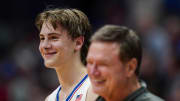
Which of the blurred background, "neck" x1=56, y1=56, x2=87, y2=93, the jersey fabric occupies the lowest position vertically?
the blurred background

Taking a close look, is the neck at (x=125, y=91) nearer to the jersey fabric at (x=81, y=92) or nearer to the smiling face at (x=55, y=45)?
the jersey fabric at (x=81, y=92)

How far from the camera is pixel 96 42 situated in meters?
3.72

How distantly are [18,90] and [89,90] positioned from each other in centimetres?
641

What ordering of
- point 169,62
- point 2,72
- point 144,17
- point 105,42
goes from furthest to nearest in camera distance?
point 2,72 → point 144,17 → point 169,62 → point 105,42

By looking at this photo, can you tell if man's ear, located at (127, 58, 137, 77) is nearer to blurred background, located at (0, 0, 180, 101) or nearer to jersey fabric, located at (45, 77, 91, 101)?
jersey fabric, located at (45, 77, 91, 101)

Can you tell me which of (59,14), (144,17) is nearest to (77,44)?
(59,14)

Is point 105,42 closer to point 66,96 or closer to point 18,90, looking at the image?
point 66,96

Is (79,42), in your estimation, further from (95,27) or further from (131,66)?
(95,27)

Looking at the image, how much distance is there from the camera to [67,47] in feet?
16.4

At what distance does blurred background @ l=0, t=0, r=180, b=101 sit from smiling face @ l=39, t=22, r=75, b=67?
331cm

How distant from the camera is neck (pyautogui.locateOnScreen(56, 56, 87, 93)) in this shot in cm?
510

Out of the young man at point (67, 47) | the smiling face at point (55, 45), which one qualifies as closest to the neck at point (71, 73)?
the young man at point (67, 47)

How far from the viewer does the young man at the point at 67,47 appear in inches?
195

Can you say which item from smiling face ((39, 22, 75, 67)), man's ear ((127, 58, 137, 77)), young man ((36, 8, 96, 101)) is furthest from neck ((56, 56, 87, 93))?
man's ear ((127, 58, 137, 77))
